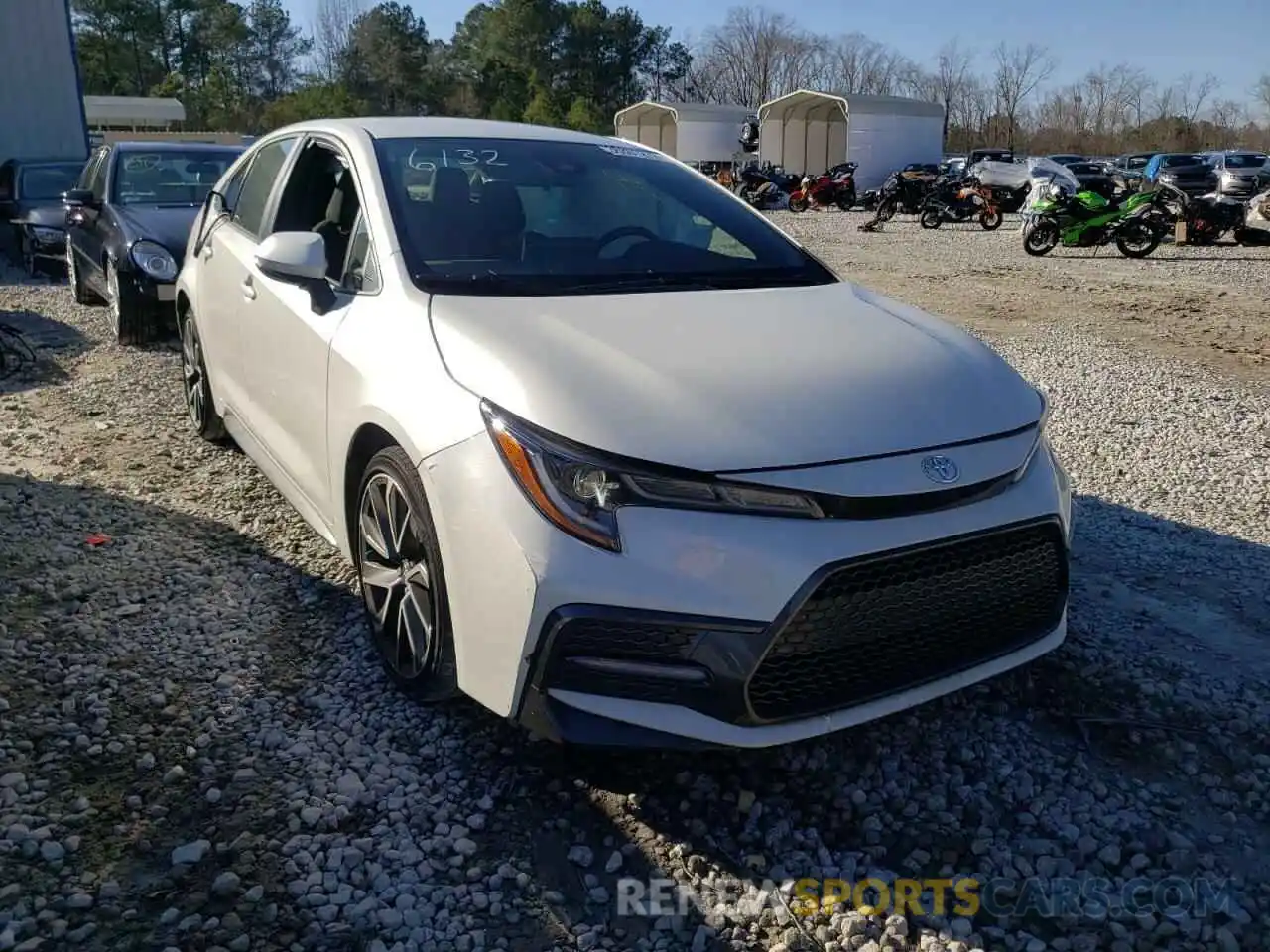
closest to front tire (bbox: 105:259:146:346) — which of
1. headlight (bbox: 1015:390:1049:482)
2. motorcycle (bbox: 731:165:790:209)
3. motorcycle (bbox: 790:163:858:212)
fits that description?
headlight (bbox: 1015:390:1049:482)

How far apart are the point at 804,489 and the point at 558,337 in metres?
0.82

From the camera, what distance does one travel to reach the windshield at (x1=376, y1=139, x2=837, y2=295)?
3270 mm

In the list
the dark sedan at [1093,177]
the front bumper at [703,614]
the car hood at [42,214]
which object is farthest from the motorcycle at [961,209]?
the front bumper at [703,614]

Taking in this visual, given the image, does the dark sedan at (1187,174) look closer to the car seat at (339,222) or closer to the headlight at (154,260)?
the headlight at (154,260)

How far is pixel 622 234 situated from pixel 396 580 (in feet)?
4.68

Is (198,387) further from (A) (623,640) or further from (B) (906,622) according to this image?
(B) (906,622)

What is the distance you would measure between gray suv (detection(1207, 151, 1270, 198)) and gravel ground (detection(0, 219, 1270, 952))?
23.5 m

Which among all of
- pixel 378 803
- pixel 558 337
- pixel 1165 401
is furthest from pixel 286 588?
pixel 1165 401

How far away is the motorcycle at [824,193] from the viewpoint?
30.5 metres

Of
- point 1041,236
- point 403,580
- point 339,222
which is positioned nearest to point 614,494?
point 403,580

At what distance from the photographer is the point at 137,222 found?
805cm

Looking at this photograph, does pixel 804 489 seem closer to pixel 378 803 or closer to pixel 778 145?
pixel 378 803

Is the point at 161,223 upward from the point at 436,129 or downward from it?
downward

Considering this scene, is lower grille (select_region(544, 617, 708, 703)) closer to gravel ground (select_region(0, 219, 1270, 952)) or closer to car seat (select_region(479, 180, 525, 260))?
gravel ground (select_region(0, 219, 1270, 952))
